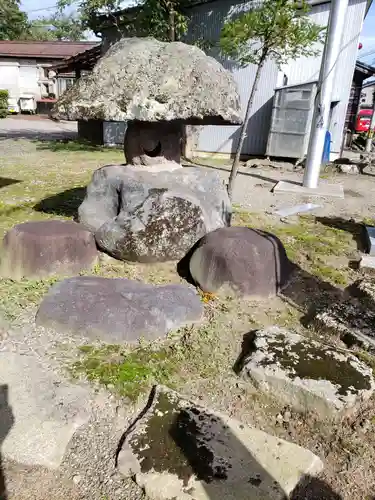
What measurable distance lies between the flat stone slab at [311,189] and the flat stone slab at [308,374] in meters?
5.98

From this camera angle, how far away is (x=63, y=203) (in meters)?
6.66

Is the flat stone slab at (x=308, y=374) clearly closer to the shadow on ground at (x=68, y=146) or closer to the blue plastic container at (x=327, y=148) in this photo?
the blue plastic container at (x=327, y=148)

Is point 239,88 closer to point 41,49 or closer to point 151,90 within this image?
point 151,90

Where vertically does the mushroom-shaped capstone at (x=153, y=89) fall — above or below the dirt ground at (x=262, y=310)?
above

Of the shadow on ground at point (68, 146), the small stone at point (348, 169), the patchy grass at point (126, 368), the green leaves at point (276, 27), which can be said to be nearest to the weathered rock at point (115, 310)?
the patchy grass at point (126, 368)

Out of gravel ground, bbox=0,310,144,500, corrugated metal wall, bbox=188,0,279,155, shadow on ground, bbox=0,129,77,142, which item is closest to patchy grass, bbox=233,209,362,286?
gravel ground, bbox=0,310,144,500

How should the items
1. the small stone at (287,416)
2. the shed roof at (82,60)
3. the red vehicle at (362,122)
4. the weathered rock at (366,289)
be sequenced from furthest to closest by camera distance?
the red vehicle at (362,122)
the shed roof at (82,60)
the weathered rock at (366,289)
the small stone at (287,416)

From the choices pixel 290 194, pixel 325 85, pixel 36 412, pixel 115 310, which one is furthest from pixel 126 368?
pixel 325 85

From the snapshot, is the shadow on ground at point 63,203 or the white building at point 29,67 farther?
the white building at point 29,67

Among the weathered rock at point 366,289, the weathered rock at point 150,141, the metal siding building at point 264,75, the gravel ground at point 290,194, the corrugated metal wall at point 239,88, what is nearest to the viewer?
the weathered rock at point 366,289

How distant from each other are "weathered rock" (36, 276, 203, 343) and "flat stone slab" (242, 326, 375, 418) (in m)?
0.70

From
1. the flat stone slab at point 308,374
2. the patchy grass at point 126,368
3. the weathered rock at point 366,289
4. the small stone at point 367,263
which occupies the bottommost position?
the patchy grass at point 126,368

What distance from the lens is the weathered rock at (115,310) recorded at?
3139 mm

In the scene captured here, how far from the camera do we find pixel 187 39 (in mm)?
12703
